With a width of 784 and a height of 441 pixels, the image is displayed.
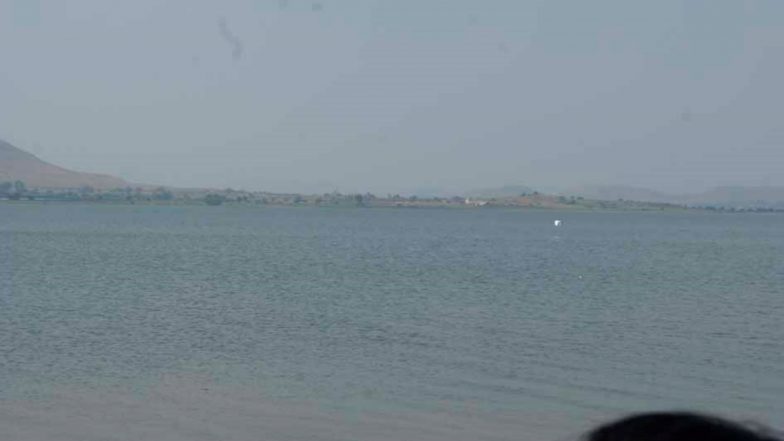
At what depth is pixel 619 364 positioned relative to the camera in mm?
23516

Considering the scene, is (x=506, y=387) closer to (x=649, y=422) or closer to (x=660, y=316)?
(x=660, y=316)

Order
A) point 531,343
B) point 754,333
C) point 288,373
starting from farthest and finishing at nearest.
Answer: point 754,333 < point 531,343 < point 288,373

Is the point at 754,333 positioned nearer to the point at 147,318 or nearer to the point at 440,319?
the point at 440,319

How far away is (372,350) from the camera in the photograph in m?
25.3

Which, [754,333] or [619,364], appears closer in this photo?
[619,364]

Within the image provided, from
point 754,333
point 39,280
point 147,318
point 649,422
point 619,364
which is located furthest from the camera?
point 39,280

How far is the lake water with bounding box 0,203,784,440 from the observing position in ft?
57.8

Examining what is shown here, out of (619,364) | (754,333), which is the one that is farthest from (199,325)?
(754,333)

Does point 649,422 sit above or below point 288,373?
above

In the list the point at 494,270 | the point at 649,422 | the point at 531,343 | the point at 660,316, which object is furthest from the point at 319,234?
the point at 649,422

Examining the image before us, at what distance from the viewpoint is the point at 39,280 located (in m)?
46.4

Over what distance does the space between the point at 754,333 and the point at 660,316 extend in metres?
5.18

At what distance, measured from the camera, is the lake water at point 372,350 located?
17609 mm

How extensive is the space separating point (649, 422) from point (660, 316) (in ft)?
111
